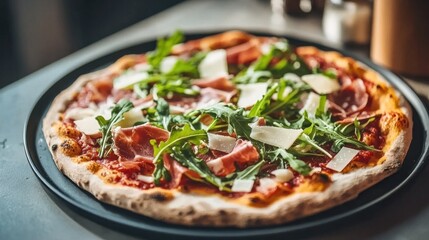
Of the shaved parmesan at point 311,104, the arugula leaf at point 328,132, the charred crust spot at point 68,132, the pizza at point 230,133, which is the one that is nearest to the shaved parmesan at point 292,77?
the pizza at point 230,133

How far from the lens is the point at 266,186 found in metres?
1.54

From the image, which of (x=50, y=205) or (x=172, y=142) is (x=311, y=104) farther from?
(x=50, y=205)

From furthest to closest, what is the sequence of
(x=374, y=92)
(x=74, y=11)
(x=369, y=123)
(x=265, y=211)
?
1. (x=74, y=11)
2. (x=374, y=92)
3. (x=369, y=123)
4. (x=265, y=211)

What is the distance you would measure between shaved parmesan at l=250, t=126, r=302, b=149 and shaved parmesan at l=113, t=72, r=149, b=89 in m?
0.52

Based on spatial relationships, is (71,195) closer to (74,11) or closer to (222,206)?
(222,206)

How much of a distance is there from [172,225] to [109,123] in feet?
1.53

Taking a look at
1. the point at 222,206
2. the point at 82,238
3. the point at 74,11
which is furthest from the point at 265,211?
the point at 74,11

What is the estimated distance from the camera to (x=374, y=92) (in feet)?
6.31

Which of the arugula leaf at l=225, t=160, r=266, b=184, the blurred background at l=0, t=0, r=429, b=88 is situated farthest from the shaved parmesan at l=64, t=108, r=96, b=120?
the blurred background at l=0, t=0, r=429, b=88

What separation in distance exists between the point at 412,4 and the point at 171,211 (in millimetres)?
1112

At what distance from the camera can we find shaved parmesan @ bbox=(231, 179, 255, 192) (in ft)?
4.97

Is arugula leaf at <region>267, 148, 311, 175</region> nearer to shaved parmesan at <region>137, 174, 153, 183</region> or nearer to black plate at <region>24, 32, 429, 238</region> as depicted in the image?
black plate at <region>24, 32, 429, 238</region>

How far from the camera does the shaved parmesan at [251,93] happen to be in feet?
6.21

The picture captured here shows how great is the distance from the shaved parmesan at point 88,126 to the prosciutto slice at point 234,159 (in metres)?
0.36
